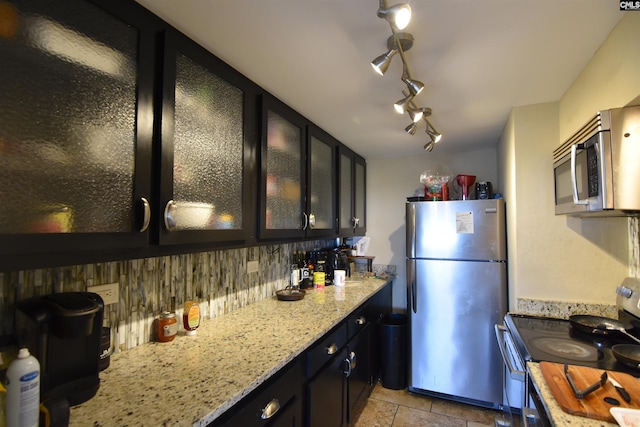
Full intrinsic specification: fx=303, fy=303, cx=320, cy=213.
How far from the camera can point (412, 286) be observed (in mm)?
2615

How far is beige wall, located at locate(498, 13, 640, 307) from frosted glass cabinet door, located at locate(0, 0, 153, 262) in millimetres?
2008

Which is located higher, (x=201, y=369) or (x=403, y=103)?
(x=403, y=103)

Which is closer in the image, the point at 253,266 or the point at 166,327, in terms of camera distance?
the point at 166,327

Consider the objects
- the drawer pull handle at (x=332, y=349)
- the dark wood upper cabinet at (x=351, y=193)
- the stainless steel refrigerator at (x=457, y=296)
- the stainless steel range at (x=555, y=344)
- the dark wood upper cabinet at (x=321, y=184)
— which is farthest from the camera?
the dark wood upper cabinet at (x=351, y=193)

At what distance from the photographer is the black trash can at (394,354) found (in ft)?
8.84

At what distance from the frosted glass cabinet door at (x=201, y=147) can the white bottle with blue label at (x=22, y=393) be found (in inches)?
18.9

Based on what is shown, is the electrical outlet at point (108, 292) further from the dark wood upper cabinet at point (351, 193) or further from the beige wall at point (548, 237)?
the beige wall at point (548, 237)

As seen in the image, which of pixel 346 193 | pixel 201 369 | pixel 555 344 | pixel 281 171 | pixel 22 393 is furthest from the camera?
pixel 346 193

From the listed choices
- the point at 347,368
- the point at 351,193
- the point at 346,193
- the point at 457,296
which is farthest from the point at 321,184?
the point at 457,296

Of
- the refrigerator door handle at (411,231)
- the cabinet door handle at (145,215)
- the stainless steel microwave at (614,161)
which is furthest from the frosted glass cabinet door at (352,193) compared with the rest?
the cabinet door handle at (145,215)

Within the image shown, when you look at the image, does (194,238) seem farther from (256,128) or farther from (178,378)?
(256,128)

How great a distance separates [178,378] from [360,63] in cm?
152

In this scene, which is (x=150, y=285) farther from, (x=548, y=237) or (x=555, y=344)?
(x=548, y=237)

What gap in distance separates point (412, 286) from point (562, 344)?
1.23 meters
